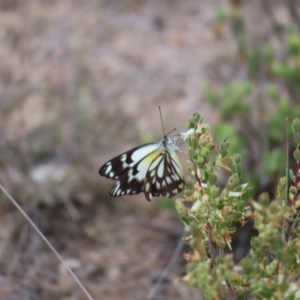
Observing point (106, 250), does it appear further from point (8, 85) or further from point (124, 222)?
point (8, 85)

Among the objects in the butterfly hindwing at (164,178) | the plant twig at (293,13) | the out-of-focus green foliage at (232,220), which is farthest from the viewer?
the plant twig at (293,13)

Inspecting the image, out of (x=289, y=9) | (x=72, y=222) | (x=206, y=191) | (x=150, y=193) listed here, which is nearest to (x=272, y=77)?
(x=289, y=9)

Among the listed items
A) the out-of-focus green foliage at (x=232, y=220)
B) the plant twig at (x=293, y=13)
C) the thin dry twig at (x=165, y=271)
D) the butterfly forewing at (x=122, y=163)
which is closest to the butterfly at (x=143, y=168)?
the butterfly forewing at (x=122, y=163)

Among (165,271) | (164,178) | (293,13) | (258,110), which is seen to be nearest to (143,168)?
(164,178)

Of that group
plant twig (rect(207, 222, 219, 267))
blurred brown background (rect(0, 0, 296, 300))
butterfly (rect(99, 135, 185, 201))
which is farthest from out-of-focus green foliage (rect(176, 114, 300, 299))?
blurred brown background (rect(0, 0, 296, 300))

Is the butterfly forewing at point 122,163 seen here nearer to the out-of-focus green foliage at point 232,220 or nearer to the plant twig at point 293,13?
the out-of-focus green foliage at point 232,220

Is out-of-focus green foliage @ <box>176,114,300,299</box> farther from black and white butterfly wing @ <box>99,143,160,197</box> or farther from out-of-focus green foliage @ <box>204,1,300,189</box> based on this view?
out-of-focus green foliage @ <box>204,1,300,189</box>

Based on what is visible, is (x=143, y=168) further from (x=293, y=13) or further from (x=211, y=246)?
(x=293, y=13)
